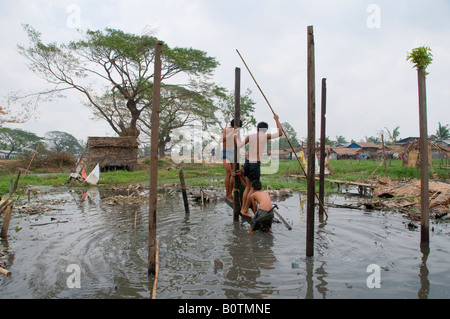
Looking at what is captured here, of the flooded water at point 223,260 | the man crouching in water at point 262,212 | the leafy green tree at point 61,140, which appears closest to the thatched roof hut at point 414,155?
the flooded water at point 223,260

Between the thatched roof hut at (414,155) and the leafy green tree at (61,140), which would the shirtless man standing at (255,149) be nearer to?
the thatched roof hut at (414,155)

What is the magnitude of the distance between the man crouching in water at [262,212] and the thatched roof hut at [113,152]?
55.4 ft

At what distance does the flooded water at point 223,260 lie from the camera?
331 cm

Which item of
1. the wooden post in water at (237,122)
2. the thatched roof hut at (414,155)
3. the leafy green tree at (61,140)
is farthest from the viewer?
the leafy green tree at (61,140)

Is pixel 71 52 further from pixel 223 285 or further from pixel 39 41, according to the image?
pixel 223 285

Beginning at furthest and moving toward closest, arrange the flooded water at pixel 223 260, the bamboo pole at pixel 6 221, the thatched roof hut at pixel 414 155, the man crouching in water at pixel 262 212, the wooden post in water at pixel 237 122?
the thatched roof hut at pixel 414 155 < the wooden post in water at pixel 237 122 < the man crouching in water at pixel 262 212 < the bamboo pole at pixel 6 221 < the flooded water at pixel 223 260

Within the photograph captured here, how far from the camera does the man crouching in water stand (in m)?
5.38

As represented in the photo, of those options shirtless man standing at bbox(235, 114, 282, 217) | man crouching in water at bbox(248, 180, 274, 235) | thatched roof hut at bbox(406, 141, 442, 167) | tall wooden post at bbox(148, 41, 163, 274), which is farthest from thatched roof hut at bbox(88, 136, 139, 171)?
thatched roof hut at bbox(406, 141, 442, 167)

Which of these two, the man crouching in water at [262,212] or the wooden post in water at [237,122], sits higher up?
the wooden post in water at [237,122]

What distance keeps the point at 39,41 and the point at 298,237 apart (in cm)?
2366

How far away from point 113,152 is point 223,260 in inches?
721
